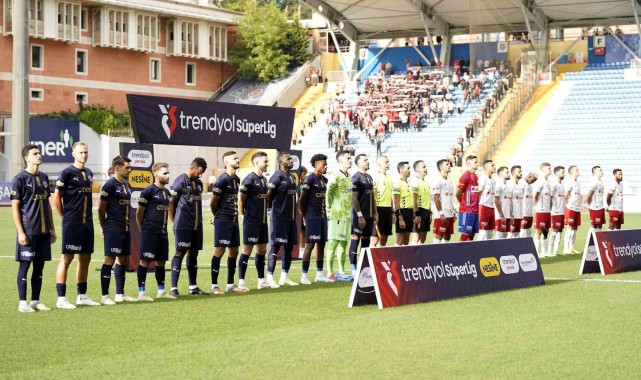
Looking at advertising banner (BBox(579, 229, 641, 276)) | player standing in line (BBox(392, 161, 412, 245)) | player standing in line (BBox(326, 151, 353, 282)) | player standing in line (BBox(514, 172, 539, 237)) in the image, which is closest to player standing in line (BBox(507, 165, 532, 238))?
player standing in line (BBox(514, 172, 539, 237))

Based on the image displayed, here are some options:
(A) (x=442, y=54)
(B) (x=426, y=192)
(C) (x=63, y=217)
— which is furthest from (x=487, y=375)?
(A) (x=442, y=54)

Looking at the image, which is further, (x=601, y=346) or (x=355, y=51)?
(x=355, y=51)

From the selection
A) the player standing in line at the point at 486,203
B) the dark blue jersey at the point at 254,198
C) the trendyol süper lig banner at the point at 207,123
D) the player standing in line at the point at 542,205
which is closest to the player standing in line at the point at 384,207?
the trendyol süper lig banner at the point at 207,123

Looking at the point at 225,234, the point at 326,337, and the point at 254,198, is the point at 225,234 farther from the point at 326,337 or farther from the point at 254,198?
the point at 326,337

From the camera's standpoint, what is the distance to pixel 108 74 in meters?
59.3

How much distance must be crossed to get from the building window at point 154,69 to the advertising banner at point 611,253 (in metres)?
45.9

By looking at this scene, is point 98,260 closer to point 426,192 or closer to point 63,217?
point 426,192

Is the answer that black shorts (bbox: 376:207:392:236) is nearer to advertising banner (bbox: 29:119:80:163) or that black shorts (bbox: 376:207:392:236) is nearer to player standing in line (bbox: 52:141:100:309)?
player standing in line (bbox: 52:141:100:309)

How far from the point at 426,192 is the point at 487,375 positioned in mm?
10940

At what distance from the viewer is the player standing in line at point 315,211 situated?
54.3 feet

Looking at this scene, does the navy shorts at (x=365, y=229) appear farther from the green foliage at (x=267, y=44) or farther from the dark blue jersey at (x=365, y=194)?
the green foliage at (x=267, y=44)

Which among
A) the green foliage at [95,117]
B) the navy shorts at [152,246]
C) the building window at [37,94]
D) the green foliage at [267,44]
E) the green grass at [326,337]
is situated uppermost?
the green foliage at [267,44]

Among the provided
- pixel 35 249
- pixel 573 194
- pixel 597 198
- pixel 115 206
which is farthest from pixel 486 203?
pixel 35 249

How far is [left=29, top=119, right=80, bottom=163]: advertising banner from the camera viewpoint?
171ft
